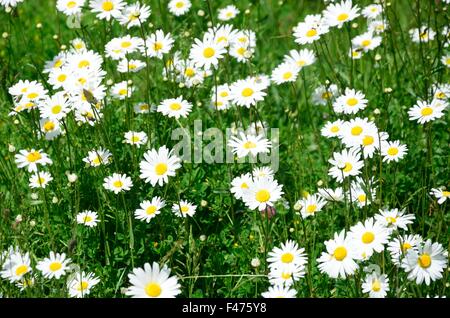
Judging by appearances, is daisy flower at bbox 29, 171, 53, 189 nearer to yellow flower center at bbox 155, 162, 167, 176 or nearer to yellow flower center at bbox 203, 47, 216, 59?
yellow flower center at bbox 155, 162, 167, 176

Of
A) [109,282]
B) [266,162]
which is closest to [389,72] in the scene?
[266,162]

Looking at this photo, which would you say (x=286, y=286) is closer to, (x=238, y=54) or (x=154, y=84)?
(x=238, y=54)

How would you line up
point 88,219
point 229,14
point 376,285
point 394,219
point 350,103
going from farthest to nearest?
1. point 229,14
2. point 350,103
3. point 88,219
4. point 394,219
5. point 376,285

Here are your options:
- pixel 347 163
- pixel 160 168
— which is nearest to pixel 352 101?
pixel 347 163

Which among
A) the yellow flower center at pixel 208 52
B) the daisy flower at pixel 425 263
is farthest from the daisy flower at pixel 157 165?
the daisy flower at pixel 425 263

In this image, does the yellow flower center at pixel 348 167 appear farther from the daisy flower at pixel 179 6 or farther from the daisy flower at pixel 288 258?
the daisy flower at pixel 179 6

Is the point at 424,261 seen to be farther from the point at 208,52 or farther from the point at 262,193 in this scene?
the point at 208,52

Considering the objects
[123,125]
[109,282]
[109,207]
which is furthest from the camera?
[123,125]

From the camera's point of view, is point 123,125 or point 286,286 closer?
point 286,286
